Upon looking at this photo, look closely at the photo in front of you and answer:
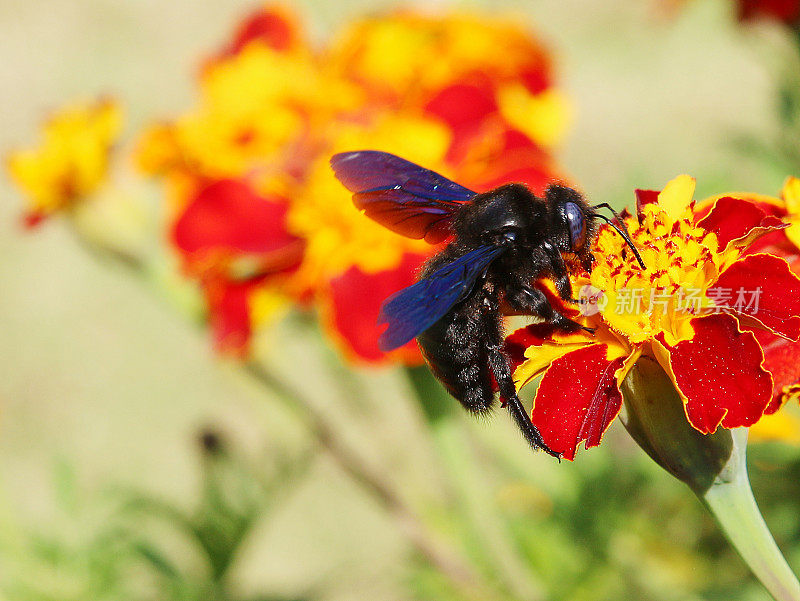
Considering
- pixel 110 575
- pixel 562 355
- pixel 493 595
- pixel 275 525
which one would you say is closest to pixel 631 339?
pixel 562 355

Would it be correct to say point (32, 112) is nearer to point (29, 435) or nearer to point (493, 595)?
point (29, 435)

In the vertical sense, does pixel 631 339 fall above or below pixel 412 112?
below

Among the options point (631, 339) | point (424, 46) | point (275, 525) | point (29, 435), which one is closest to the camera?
point (631, 339)

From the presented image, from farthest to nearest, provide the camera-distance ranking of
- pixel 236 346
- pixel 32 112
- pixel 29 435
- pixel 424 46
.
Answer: pixel 32 112, pixel 29 435, pixel 424 46, pixel 236 346

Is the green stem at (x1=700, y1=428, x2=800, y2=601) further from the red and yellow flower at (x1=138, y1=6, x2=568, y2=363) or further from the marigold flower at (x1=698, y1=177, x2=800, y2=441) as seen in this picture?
the red and yellow flower at (x1=138, y1=6, x2=568, y2=363)

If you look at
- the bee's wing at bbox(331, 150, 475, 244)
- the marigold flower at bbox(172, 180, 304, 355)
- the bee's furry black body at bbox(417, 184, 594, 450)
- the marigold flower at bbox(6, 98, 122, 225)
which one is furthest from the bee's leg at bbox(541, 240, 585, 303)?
the marigold flower at bbox(6, 98, 122, 225)

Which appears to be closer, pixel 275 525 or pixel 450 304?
pixel 450 304

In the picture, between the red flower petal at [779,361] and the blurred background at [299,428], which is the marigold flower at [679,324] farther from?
the blurred background at [299,428]

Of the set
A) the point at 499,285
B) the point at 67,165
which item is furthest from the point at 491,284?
the point at 67,165
